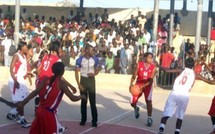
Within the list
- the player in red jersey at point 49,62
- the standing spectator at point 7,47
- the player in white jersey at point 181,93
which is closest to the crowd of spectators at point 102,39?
the standing spectator at point 7,47

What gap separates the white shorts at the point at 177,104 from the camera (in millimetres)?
10367

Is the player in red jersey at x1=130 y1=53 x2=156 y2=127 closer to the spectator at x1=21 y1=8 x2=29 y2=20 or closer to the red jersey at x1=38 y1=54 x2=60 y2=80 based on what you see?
the red jersey at x1=38 y1=54 x2=60 y2=80

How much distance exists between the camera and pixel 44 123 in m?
7.64

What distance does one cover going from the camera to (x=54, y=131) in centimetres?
773

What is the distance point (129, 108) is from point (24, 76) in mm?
4571

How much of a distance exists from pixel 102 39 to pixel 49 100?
16743mm

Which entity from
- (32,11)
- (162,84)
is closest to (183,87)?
(162,84)

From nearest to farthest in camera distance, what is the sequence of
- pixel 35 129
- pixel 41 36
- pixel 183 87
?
pixel 35 129, pixel 183 87, pixel 41 36

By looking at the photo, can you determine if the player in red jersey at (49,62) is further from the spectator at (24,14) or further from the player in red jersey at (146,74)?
the spectator at (24,14)

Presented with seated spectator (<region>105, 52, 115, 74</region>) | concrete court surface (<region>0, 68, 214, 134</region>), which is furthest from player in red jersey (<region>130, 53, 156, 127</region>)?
seated spectator (<region>105, 52, 115, 74</region>)

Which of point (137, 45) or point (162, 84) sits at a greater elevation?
point (137, 45)

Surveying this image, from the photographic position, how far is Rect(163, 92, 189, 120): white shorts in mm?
10367

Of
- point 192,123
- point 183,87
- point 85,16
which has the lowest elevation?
point 192,123

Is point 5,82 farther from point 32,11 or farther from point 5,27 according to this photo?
point 32,11
